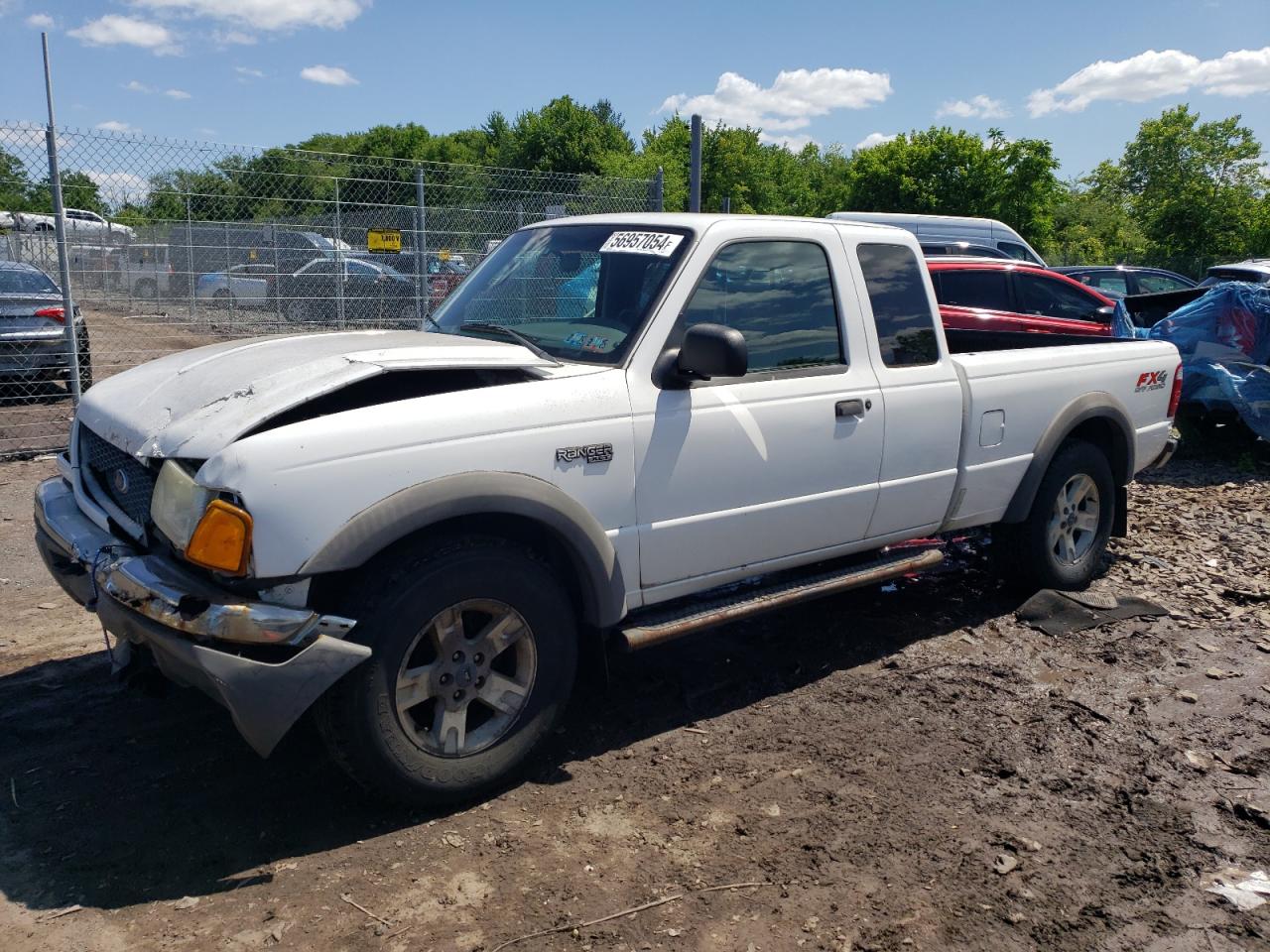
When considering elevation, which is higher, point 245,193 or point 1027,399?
point 245,193

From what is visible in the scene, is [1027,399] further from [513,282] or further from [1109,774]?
[513,282]

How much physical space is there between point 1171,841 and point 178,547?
329cm

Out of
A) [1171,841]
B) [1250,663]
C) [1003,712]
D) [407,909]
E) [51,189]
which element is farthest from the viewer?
[51,189]

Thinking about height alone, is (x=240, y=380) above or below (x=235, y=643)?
above

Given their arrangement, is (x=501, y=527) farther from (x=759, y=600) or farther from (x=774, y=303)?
(x=774, y=303)

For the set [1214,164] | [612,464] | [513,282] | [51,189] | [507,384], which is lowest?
[612,464]

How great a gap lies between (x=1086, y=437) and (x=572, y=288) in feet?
10.5

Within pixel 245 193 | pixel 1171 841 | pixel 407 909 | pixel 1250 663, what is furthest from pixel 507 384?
pixel 245 193

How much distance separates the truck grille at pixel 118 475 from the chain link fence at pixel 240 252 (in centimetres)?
418

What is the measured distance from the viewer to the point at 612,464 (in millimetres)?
3605

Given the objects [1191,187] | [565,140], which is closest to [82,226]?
[565,140]

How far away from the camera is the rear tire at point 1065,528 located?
5.47m

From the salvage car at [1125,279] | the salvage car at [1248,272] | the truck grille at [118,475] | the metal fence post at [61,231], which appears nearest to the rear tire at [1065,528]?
A: the truck grille at [118,475]

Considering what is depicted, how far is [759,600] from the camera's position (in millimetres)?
4172
